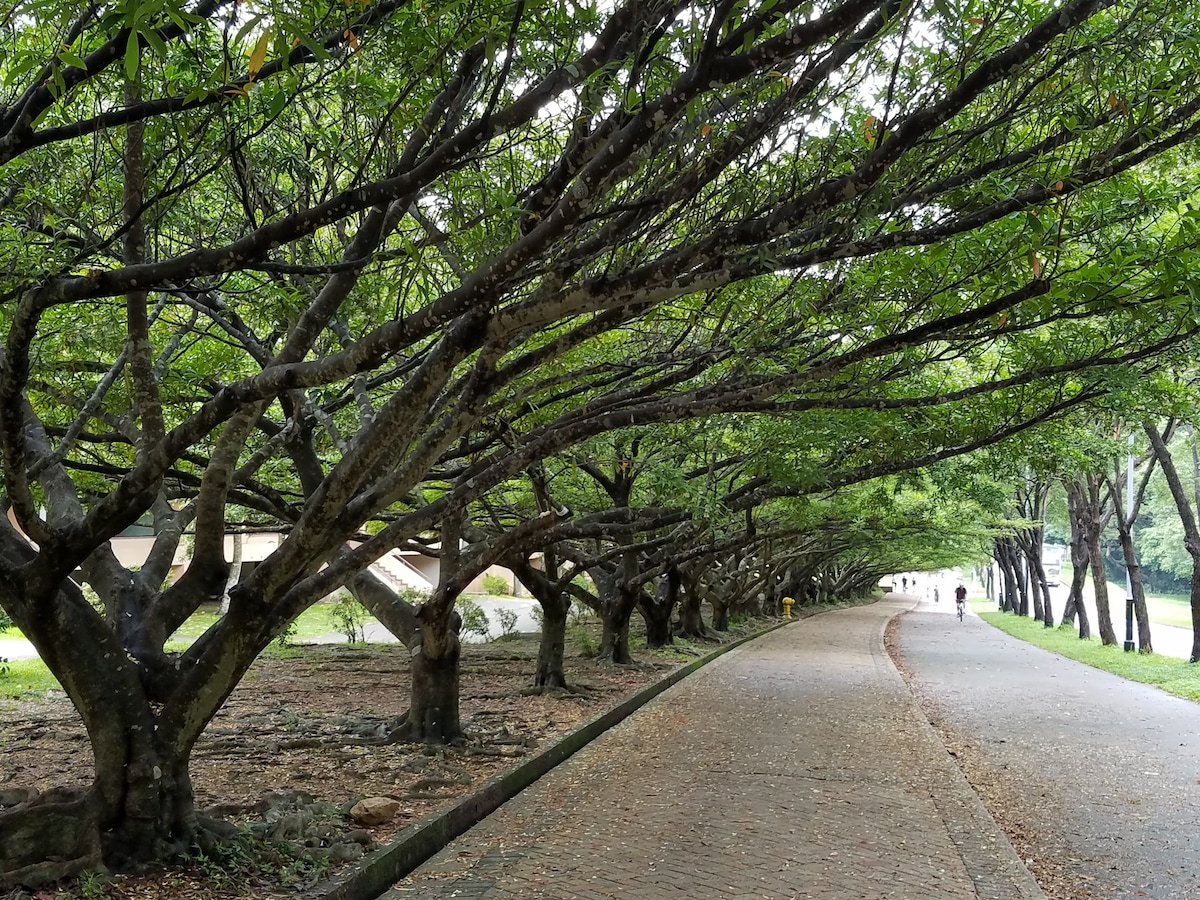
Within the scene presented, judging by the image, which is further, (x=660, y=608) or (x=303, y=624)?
(x=303, y=624)

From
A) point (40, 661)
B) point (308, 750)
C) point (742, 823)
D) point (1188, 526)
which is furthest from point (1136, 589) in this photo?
point (40, 661)

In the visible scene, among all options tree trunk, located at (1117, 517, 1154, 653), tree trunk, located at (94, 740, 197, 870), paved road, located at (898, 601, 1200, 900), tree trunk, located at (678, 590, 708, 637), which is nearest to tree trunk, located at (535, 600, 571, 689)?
paved road, located at (898, 601, 1200, 900)

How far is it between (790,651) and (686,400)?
15431 mm

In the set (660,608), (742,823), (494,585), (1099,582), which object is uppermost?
(494,585)

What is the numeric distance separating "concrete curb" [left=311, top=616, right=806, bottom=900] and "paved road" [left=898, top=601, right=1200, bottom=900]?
397 centimetres

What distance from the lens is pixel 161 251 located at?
26.6ft

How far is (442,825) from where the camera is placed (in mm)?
6078

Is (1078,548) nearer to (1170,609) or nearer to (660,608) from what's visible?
(660,608)

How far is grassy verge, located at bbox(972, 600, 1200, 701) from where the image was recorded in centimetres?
1490

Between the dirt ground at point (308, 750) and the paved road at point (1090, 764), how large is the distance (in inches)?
170

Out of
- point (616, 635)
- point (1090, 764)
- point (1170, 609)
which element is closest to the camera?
point (1090, 764)

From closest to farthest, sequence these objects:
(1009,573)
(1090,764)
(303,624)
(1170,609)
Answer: (1090,764) < (303,624) < (1009,573) < (1170,609)

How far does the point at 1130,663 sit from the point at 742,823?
1530 cm

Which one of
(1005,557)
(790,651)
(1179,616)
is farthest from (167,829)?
(1179,616)
